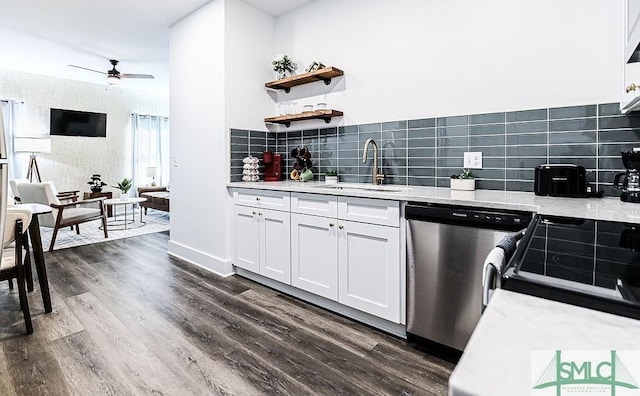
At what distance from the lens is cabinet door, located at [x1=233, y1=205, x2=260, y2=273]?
2895 mm

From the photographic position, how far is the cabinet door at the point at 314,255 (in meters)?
2.30

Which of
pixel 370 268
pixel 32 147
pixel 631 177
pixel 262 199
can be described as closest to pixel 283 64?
pixel 262 199

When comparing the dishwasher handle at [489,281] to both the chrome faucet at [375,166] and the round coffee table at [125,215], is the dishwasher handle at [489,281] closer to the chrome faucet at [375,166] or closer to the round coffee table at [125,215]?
the chrome faucet at [375,166]

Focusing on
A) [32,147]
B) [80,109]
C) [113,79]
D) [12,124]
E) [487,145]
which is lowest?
[487,145]

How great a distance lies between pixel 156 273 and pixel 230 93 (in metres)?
1.85

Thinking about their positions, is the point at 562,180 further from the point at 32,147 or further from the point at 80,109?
the point at 80,109

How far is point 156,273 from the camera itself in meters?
3.21

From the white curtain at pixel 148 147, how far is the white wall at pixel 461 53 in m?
5.44

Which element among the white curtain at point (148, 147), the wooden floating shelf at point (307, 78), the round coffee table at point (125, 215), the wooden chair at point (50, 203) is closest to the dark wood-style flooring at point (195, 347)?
the wooden chair at point (50, 203)

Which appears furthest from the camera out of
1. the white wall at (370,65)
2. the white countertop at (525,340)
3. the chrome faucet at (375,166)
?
the chrome faucet at (375,166)

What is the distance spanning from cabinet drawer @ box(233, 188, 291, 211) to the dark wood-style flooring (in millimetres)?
716

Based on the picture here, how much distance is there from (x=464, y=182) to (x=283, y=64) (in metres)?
2.06

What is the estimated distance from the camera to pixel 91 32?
403 centimetres

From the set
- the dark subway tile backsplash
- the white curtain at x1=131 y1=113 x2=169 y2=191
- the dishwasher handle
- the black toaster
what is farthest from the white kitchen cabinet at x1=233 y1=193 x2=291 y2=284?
the white curtain at x1=131 y1=113 x2=169 y2=191
